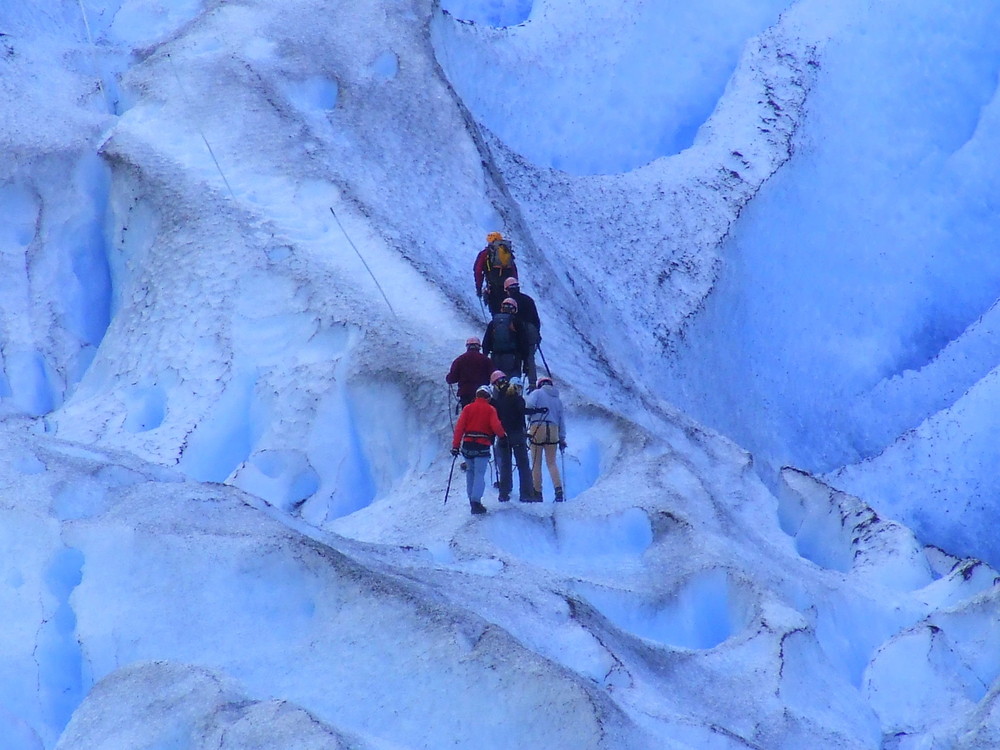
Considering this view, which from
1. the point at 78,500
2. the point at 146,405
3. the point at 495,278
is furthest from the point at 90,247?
the point at 78,500

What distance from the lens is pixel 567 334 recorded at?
1755 centimetres

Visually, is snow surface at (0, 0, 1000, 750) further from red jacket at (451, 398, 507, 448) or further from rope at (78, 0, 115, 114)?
red jacket at (451, 398, 507, 448)

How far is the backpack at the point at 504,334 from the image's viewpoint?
1350 cm

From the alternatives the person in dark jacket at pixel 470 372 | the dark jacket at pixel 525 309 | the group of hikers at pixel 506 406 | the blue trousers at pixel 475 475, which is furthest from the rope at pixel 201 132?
the blue trousers at pixel 475 475

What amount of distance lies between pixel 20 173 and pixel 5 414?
4.18 m

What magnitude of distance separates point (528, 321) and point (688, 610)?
3.74 metres

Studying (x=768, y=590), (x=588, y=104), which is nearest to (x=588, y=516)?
(x=768, y=590)

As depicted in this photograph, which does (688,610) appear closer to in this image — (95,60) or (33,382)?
(33,382)

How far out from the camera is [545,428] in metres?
13.0

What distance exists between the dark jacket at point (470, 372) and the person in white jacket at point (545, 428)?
546mm

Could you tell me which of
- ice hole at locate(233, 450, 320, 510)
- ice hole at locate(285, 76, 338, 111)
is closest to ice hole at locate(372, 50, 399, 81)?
ice hole at locate(285, 76, 338, 111)

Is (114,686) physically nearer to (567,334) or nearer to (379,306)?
(379,306)

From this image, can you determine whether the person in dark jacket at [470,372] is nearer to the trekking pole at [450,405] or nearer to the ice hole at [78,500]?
the trekking pole at [450,405]

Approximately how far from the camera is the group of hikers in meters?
12.0
